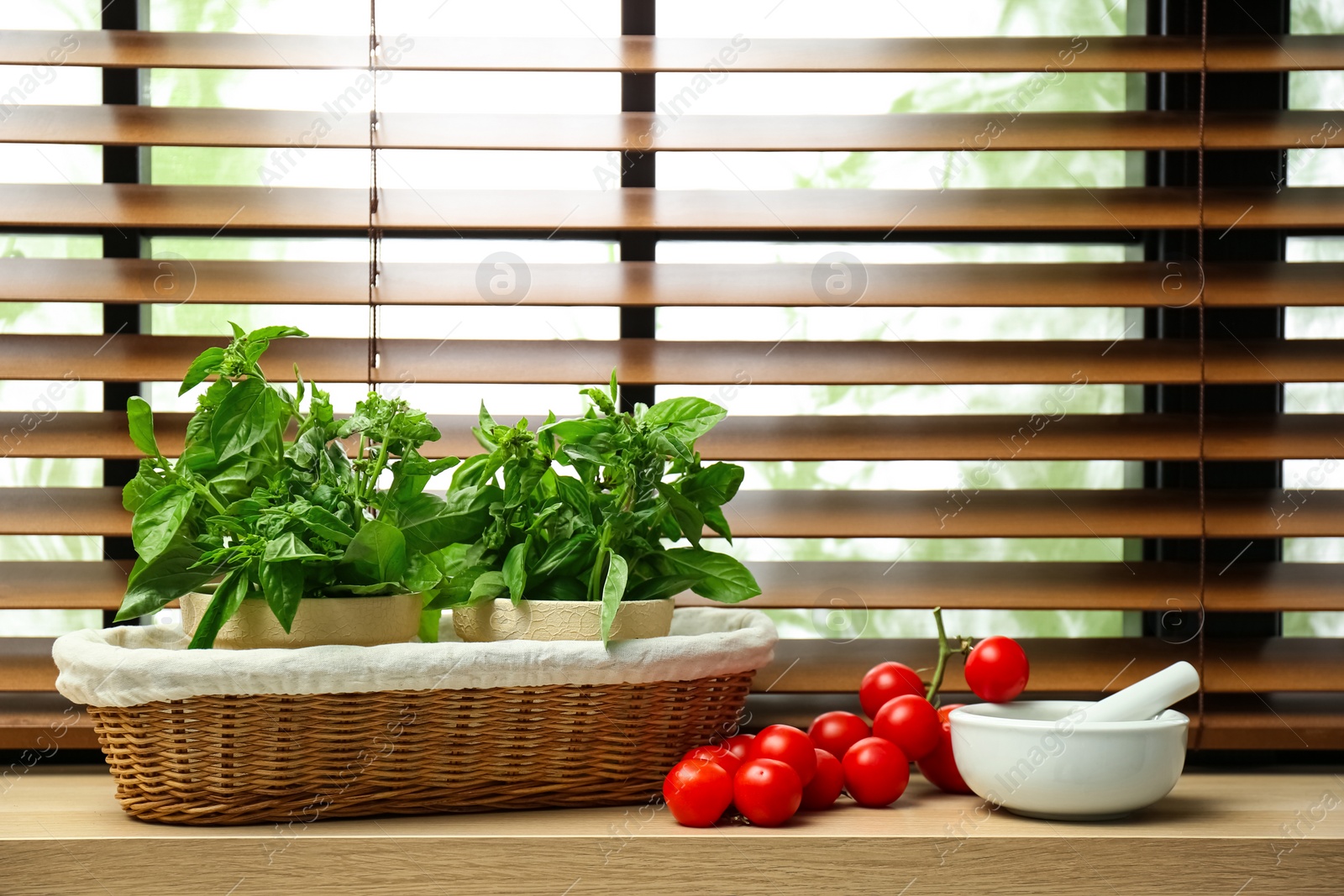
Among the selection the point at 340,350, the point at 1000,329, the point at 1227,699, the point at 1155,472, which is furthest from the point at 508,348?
the point at 1227,699

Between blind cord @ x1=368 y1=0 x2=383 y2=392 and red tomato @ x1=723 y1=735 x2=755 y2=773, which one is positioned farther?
blind cord @ x1=368 y1=0 x2=383 y2=392

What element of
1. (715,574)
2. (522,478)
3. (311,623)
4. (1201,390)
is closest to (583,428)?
(522,478)

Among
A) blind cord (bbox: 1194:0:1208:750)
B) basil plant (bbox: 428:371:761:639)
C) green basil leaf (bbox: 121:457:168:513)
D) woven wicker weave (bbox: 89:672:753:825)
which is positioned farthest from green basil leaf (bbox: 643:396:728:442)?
blind cord (bbox: 1194:0:1208:750)

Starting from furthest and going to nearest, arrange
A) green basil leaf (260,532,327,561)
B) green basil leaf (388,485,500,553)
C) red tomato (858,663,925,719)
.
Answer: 1. red tomato (858,663,925,719)
2. green basil leaf (388,485,500,553)
3. green basil leaf (260,532,327,561)

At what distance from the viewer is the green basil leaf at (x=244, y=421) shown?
2.78 feet

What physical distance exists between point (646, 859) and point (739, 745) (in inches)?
5.3

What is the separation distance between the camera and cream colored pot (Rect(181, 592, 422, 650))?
32.3 inches

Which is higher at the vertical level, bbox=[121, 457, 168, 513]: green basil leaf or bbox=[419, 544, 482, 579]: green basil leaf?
bbox=[121, 457, 168, 513]: green basil leaf

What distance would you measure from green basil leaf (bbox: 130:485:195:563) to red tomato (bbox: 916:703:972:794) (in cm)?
70

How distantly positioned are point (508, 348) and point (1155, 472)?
2.51 ft

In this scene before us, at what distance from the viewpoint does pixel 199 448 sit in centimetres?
87

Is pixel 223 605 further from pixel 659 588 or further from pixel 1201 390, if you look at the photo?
pixel 1201 390

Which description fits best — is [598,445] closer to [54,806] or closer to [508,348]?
[508,348]

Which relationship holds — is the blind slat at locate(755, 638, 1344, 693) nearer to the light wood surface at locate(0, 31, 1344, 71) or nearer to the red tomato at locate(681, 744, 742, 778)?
the red tomato at locate(681, 744, 742, 778)
